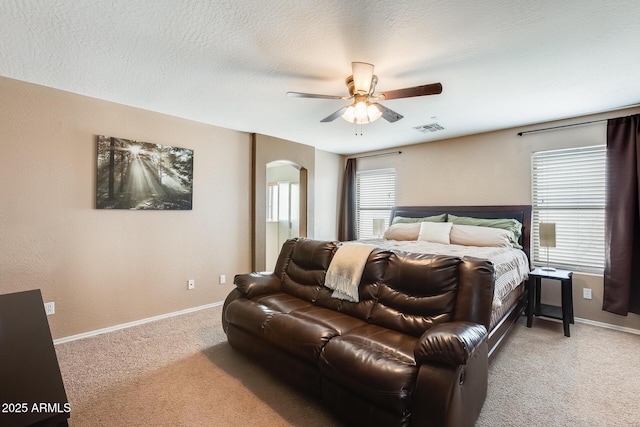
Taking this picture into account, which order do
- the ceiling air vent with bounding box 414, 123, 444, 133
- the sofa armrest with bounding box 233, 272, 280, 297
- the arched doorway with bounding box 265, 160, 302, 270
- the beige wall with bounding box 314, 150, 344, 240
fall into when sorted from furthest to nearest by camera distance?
the arched doorway with bounding box 265, 160, 302, 270, the beige wall with bounding box 314, 150, 344, 240, the ceiling air vent with bounding box 414, 123, 444, 133, the sofa armrest with bounding box 233, 272, 280, 297

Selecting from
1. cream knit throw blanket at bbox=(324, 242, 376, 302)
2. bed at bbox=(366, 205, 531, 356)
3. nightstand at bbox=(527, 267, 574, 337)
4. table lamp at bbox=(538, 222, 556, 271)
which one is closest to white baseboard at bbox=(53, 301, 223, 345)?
cream knit throw blanket at bbox=(324, 242, 376, 302)

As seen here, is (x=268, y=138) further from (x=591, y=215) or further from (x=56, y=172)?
(x=591, y=215)

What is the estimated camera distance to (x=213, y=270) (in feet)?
13.7

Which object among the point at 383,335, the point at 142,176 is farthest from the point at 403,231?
the point at 142,176

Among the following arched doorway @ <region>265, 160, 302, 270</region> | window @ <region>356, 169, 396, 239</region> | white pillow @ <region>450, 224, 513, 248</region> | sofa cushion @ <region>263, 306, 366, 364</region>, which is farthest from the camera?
arched doorway @ <region>265, 160, 302, 270</region>

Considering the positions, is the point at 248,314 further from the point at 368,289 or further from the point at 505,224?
the point at 505,224

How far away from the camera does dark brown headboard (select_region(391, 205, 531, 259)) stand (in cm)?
393

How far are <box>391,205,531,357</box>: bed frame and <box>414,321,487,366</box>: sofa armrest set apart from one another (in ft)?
3.51

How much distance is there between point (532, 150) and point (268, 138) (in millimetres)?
3828

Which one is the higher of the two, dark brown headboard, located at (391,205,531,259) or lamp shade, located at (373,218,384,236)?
dark brown headboard, located at (391,205,531,259)

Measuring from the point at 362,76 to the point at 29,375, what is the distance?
8.08 ft

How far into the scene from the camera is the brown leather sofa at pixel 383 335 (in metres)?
1.46

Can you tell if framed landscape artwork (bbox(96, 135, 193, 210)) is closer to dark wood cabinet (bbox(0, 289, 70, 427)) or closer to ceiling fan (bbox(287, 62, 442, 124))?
dark wood cabinet (bbox(0, 289, 70, 427))

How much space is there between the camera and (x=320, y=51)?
2.23m
